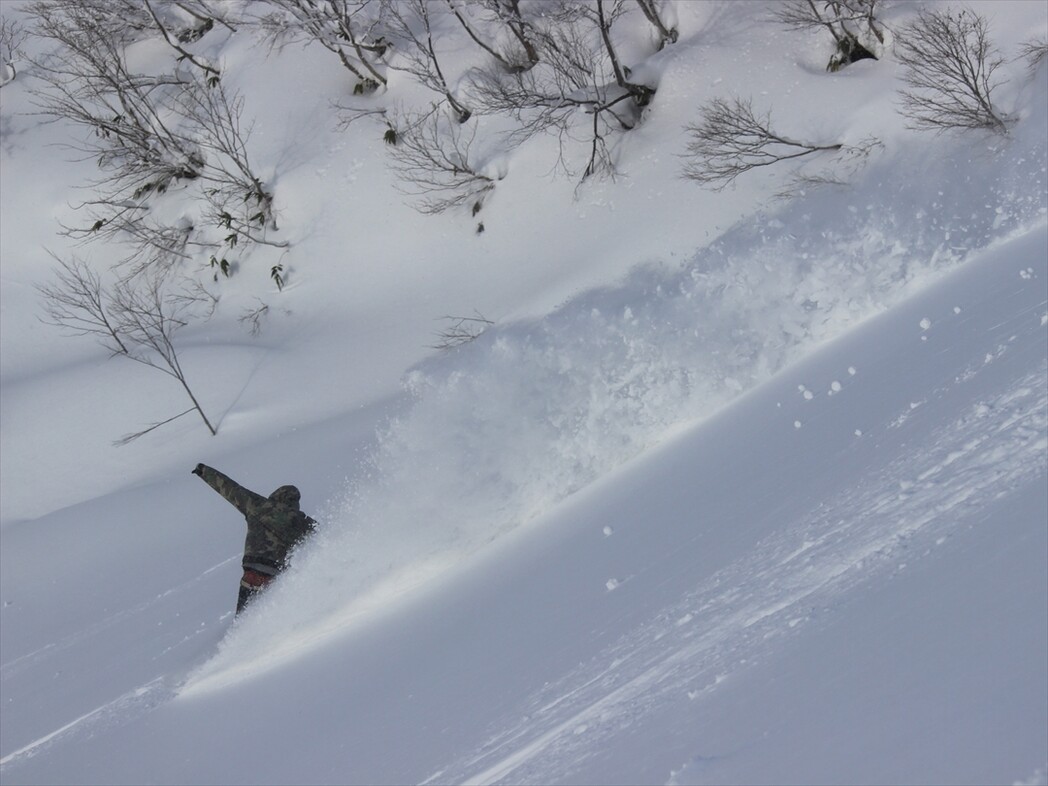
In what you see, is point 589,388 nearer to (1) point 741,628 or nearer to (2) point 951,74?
(1) point 741,628

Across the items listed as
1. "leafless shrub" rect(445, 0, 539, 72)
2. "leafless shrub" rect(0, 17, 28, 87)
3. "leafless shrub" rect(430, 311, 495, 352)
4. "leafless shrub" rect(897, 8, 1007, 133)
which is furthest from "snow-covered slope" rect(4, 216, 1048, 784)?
"leafless shrub" rect(0, 17, 28, 87)

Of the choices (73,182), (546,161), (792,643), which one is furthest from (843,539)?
(73,182)

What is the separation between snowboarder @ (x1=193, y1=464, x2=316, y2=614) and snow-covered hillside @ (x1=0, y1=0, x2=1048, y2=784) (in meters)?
0.26

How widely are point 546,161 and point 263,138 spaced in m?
7.38

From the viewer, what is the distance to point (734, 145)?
18.9 metres

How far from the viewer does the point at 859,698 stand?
4887 mm

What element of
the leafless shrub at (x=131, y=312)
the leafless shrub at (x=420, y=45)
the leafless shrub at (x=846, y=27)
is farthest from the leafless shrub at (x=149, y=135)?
the leafless shrub at (x=846, y=27)

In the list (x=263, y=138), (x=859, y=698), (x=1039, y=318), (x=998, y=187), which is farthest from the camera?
(x=263, y=138)

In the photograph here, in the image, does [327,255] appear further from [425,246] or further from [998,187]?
[998,187]

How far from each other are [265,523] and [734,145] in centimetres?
1194

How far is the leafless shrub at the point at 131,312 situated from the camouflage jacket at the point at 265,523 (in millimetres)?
11301

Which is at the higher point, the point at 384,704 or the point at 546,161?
the point at 546,161

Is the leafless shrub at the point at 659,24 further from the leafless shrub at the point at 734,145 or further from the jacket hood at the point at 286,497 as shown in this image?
the jacket hood at the point at 286,497

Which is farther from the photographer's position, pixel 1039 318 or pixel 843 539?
pixel 1039 318
